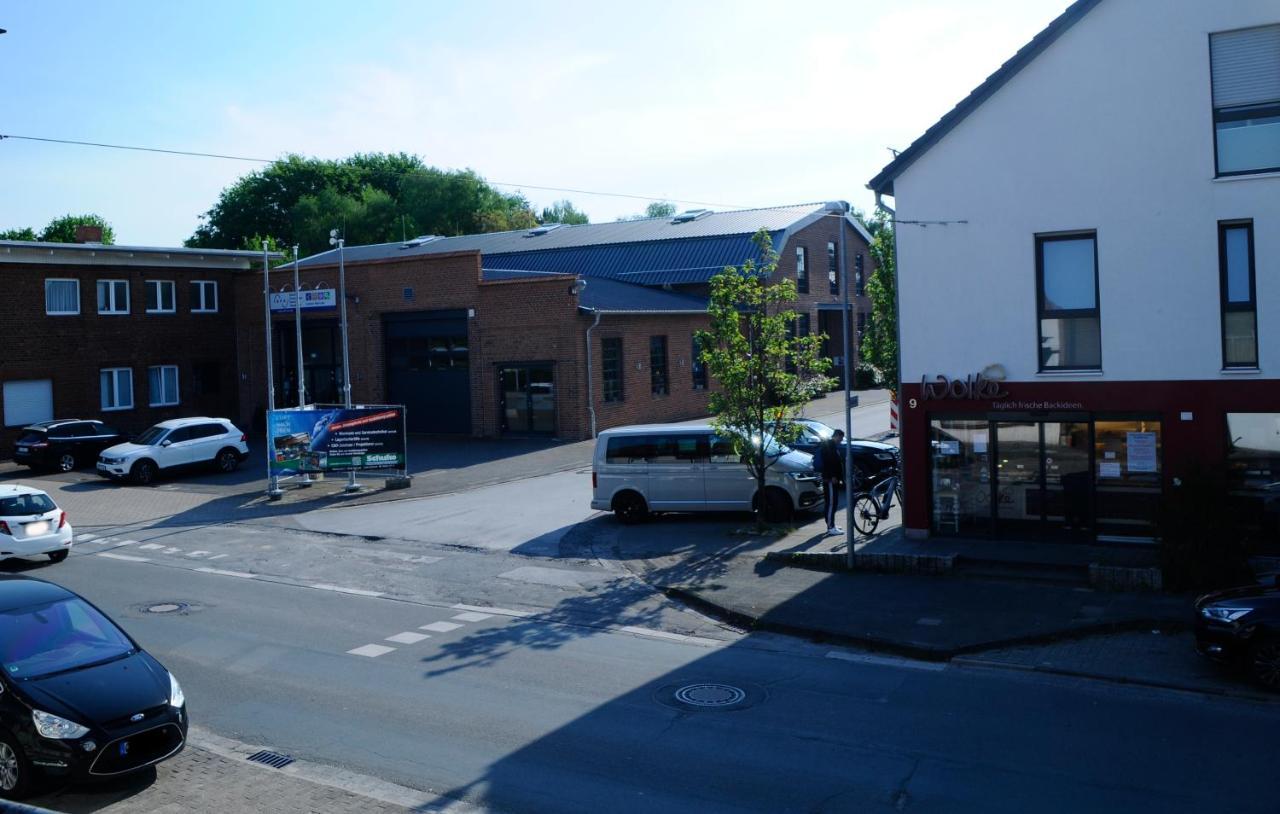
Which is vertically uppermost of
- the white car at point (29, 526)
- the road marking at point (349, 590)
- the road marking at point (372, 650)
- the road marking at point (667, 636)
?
the white car at point (29, 526)

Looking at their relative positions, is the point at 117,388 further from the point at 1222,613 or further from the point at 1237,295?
the point at 1222,613

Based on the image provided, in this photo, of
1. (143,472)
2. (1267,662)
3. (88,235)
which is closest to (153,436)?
(143,472)

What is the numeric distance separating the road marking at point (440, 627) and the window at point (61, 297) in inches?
1215

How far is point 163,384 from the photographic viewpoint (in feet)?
140

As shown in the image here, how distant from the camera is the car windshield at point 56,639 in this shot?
9062mm

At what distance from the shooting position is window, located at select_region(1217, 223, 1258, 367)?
1539 cm

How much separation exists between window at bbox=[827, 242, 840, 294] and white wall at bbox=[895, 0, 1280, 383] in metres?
34.7

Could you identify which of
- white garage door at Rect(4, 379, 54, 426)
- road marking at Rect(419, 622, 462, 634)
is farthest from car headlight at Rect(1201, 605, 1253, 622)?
white garage door at Rect(4, 379, 54, 426)

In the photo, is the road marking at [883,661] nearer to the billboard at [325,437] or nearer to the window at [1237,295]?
the window at [1237,295]

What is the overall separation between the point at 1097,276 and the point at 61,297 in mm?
36225

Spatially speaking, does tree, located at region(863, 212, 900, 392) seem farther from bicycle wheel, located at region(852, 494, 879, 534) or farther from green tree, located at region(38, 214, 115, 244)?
green tree, located at region(38, 214, 115, 244)

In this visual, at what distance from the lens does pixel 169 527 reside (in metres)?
23.8

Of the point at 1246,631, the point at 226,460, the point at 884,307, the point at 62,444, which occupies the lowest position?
the point at 1246,631

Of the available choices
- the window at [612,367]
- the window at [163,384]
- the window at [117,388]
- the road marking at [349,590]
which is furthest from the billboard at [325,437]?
the window at [163,384]
